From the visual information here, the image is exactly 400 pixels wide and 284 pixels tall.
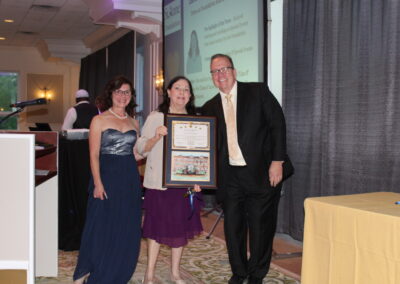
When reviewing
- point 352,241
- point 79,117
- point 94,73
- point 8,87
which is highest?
point 94,73

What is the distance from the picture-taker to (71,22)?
35.5ft

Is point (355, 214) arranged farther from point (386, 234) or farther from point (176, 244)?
point (176, 244)

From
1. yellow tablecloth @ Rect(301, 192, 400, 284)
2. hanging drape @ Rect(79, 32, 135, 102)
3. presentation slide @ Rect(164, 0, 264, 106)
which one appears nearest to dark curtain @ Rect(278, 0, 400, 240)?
presentation slide @ Rect(164, 0, 264, 106)

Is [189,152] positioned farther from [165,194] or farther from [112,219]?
[112,219]

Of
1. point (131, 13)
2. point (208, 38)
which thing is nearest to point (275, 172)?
point (208, 38)

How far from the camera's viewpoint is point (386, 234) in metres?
1.98

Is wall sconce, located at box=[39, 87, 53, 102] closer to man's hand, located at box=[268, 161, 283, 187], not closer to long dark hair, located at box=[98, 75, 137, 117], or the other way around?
long dark hair, located at box=[98, 75, 137, 117]

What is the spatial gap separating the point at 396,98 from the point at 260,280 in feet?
5.34

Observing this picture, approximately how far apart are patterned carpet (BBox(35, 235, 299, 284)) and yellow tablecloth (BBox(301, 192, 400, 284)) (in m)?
1.42

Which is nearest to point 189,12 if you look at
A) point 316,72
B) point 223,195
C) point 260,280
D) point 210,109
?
point 316,72

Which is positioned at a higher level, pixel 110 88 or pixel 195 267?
pixel 110 88

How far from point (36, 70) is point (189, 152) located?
12.4 m

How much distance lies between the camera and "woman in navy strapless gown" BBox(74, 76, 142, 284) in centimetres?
332

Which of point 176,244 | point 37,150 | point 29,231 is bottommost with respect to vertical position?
point 176,244
